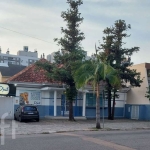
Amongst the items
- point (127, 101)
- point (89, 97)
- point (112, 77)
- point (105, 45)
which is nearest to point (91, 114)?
point (89, 97)

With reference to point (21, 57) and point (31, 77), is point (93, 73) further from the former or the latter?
point (21, 57)

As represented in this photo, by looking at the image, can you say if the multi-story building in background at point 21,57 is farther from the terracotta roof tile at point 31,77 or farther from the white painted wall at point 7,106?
the white painted wall at point 7,106

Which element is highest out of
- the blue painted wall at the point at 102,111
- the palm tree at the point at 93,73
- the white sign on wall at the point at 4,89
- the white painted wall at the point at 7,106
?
the palm tree at the point at 93,73

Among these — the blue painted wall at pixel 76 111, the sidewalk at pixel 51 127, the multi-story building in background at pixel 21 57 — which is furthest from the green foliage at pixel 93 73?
the multi-story building in background at pixel 21 57

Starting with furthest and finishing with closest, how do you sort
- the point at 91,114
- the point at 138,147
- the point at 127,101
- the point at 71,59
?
the point at 127,101
the point at 91,114
the point at 71,59
the point at 138,147

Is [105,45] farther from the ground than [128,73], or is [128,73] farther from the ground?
[105,45]

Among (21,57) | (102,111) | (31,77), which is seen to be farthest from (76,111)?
(21,57)

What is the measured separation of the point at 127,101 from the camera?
127 ft

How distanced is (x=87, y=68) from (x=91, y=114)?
1411cm

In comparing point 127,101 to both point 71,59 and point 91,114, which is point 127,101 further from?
point 71,59

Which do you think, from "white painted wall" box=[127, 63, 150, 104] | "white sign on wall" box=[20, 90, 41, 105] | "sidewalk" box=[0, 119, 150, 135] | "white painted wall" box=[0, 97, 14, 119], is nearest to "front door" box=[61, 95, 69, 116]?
"white sign on wall" box=[20, 90, 41, 105]

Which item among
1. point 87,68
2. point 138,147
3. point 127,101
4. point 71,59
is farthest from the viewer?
point 127,101

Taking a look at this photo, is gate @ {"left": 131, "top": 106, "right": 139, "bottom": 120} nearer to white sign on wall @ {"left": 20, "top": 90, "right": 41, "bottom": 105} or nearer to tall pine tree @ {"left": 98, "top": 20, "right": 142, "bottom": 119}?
tall pine tree @ {"left": 98, "top": 20, "right": 142, "bottom": 119}

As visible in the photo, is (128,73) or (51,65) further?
(128,73)
